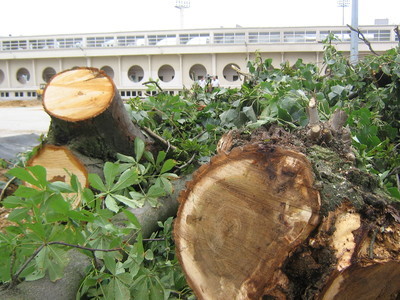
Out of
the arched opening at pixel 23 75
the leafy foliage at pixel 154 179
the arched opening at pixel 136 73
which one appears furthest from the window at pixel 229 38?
the leafy foliage at pixel 154 179

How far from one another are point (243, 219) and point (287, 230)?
0.15 m

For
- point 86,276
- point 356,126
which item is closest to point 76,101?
point 86,276

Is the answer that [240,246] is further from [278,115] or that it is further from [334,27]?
[334,27]

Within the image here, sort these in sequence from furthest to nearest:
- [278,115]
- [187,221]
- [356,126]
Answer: [356,126]
[278,115]
[187,221]

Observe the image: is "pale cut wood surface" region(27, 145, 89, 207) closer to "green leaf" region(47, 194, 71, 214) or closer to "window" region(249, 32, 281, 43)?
"green leaf" region(47, 194, 71, 214)

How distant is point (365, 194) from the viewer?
3.74ft

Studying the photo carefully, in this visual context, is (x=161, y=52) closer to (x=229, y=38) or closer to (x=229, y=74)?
(x=229, y=38)

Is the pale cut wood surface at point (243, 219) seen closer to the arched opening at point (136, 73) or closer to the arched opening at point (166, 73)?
the arched opening at point (166, 73)

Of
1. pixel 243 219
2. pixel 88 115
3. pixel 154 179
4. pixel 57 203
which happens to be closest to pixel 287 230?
pixel 243 219

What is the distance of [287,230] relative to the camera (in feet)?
3.43

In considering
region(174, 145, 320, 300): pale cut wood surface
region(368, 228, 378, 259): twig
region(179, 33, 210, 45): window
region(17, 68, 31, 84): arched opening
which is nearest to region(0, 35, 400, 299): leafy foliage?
region(174, 145, 320, 300): pale cut wood surface

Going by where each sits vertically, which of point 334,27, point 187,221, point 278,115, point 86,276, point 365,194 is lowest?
point 86,276

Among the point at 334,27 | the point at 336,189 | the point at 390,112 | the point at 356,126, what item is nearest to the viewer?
the point at 336,189

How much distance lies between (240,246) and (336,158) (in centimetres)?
52
